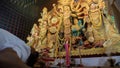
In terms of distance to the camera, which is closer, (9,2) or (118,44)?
(118,44)

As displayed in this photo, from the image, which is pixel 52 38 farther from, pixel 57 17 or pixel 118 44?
pixel 118 44

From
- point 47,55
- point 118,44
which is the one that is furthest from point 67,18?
point 118,44

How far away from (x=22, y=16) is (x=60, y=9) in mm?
773

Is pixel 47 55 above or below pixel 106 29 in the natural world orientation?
below

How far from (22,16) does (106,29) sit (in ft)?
5.19

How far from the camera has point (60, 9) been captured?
2818 millimetres

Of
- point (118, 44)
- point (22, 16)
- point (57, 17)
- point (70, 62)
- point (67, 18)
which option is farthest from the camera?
point (22, 16)

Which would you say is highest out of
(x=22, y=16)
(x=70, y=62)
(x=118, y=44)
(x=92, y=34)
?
(x=22, y=16)

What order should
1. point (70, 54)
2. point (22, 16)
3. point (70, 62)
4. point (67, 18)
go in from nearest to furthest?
point (70, 62) → point (70, 54) → point (67, 18) → point (22, 16)

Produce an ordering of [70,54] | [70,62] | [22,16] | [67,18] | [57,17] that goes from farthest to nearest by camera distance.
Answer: [22,16], [57,17], [67,18], [70,54], [70,62]

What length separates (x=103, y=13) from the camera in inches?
97.2

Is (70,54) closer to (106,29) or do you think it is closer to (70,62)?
(70,62)

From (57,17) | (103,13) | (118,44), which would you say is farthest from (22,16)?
(118,44)

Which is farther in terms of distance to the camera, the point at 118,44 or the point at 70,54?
the point at 70,54
